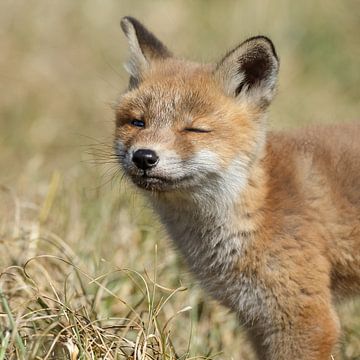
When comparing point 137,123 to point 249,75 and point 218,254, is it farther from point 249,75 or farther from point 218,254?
point 218,254

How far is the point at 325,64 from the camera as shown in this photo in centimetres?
1287

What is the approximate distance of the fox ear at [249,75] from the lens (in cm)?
576

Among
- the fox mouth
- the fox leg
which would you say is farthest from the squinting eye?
the fox leg

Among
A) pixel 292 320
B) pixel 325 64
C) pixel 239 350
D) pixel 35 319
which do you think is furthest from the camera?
pixel 325 64

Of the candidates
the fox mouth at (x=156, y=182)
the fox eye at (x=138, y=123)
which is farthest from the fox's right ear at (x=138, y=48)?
the fox mouth at (x=156, y=182)

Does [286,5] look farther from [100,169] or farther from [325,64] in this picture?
[100,169]

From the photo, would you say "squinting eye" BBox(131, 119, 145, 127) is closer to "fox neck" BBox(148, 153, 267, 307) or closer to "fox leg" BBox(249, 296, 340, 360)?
"fox neck" BBox(148, 153, 267, 307)

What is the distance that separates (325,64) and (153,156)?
8.09 meters

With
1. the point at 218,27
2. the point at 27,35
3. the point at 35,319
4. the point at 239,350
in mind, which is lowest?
the point at 239,350

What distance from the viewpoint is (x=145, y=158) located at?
5.31 m

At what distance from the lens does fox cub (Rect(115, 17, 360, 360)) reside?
18.1 feet

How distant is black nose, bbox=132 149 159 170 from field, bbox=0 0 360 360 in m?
0.59

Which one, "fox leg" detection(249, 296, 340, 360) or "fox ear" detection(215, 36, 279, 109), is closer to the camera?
"fox leg" detection(249, 296, 340, 360)

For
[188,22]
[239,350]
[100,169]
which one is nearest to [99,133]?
[100,169]
